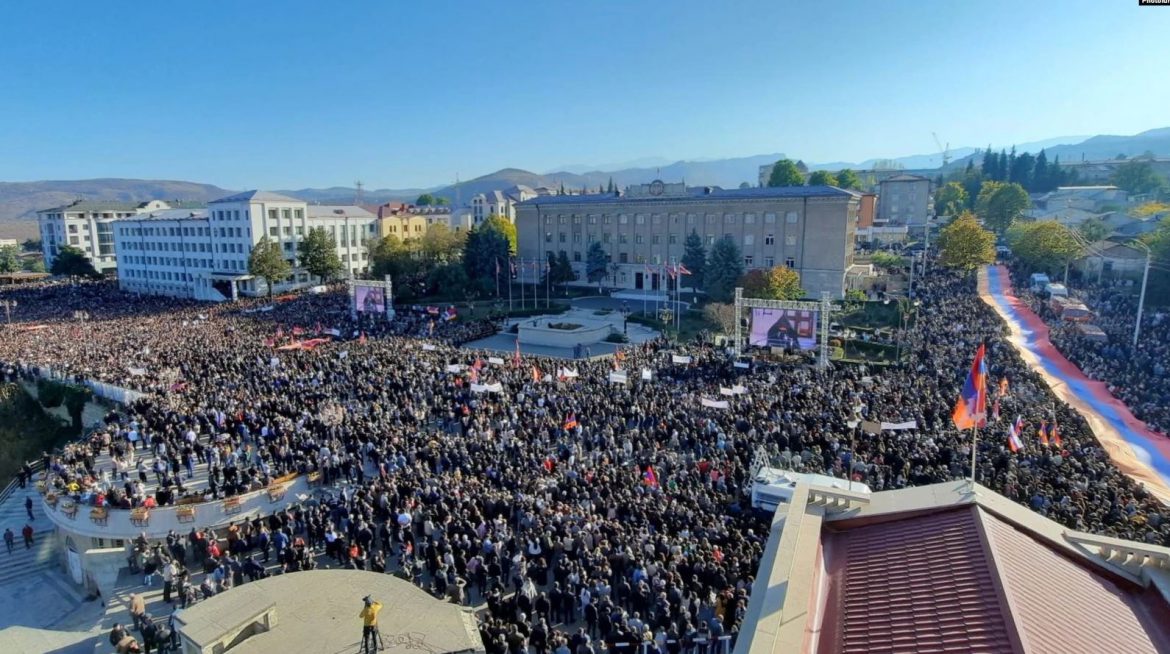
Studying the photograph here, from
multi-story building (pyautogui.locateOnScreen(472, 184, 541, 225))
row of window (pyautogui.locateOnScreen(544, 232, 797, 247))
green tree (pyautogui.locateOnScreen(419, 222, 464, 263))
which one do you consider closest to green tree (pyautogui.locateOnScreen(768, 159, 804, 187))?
row of window (pyautogui.locateOnScreen(544, 232, 797, 247))

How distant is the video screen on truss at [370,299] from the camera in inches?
1633

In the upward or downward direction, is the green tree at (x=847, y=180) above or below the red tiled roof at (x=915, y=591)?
above

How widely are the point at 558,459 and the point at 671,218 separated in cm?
4147

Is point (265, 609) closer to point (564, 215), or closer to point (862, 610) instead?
point (862, 610)

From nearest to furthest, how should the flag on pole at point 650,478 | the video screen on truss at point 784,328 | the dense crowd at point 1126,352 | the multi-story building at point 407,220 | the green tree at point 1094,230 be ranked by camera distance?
the flag on pole at point 650,478 → the dense crowd at point 1126,352 → the video screen on truss at point 784,328 → the green tree at point 1094,230 → the multi-story building at point 407,220

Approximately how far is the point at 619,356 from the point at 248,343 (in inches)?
740

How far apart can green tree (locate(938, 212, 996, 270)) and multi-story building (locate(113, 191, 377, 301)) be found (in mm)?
55409

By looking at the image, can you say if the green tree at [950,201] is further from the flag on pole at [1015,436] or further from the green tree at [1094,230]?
the flag on pole at [1015,436]

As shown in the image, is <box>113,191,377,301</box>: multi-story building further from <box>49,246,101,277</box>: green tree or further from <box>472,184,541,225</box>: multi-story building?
<box>472,184,541,225</box>: multi-story building

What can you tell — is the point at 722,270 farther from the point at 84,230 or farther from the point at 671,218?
the point at 84,230

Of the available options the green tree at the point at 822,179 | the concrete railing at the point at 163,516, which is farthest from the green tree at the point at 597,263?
the concrete railing at the point at 163,516

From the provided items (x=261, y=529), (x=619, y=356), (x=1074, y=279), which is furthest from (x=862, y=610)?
(x=1074, y=279)

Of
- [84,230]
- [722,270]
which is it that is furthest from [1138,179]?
[84,230]

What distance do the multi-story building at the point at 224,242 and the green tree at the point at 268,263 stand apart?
3.80 m
